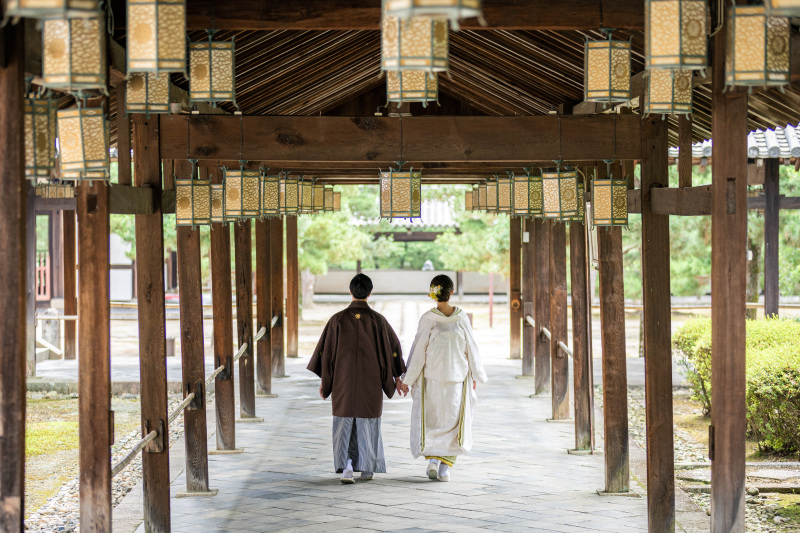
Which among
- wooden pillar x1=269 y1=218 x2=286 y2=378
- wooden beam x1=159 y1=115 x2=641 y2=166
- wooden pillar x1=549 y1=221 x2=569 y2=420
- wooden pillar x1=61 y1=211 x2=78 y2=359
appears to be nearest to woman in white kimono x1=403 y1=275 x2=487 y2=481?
wooden beam x1=159 y1=115 x2=641 y2=166

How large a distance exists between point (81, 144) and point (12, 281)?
0.97 meters

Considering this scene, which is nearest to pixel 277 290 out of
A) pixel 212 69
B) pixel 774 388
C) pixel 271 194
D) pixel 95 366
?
pixel 271 194

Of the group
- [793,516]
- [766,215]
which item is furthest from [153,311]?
[766,215]

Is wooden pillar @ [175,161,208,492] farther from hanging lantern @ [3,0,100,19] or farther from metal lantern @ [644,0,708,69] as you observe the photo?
metal lantern @ [644,0,708,69]

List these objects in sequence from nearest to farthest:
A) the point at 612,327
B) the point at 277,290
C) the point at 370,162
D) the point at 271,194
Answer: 1. the point at 612,327
2. the point at 370,162
3. the point at 271,194
4. the point at 277,290

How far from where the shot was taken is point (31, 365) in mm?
12914

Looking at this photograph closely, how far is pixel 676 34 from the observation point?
426 centimetres

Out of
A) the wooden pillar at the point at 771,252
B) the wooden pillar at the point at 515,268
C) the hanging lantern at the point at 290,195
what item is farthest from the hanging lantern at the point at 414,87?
the wooden pillar at the point at 515,268

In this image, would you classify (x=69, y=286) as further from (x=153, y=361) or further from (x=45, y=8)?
(x=45, y=8)

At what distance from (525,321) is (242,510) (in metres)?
7.55

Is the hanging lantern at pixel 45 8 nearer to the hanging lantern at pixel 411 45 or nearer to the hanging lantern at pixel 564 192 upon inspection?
the hanging lantern at pixel 411 45

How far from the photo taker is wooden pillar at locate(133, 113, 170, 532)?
5.69 meters

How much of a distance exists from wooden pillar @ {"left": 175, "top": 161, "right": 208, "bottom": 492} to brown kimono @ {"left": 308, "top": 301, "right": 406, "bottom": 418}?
0.91 meters

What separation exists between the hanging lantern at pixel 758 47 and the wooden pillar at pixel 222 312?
15.2ft
